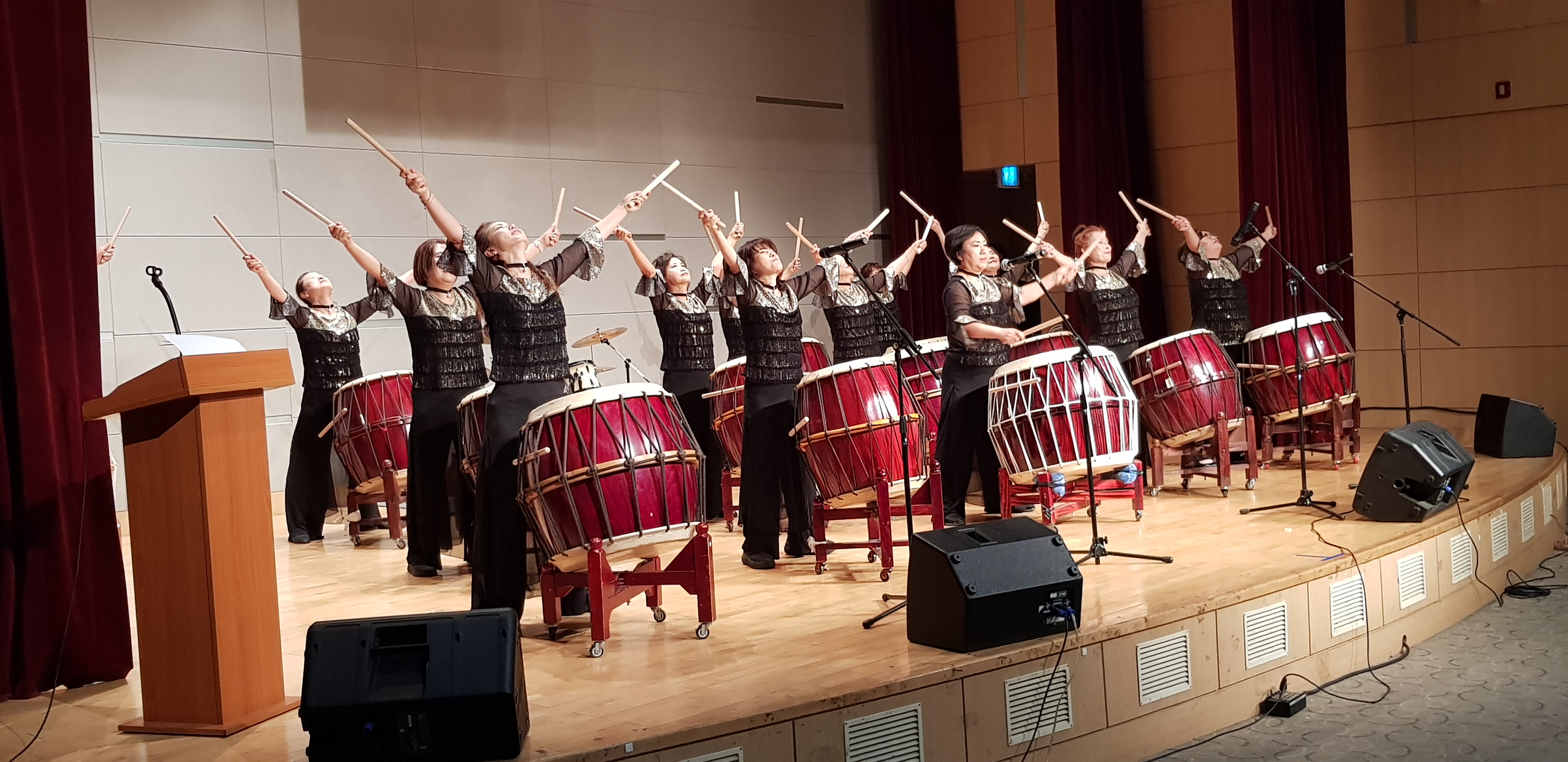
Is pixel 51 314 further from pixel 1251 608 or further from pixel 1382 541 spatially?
pixel 1382 541

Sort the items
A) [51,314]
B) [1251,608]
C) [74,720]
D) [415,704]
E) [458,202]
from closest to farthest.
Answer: [415,704], [74,720], [51,314], [1251,608], [458,202]

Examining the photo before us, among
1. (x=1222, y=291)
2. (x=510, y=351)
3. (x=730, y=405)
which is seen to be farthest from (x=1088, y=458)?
(x=1222, y=291)

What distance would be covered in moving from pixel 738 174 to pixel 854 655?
6.23m

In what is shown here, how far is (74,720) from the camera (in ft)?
10.7

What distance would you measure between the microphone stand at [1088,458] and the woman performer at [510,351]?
1557mm

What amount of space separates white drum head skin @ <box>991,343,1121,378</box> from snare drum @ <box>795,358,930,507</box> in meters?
0.59

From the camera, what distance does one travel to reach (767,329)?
4.86 meters

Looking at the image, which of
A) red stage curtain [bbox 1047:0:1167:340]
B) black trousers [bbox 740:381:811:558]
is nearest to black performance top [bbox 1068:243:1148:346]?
black trousers [bbox 740:381:811:558]

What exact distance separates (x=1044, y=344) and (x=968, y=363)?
1.16 meters

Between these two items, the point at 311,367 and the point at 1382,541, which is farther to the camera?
the point at 311,367

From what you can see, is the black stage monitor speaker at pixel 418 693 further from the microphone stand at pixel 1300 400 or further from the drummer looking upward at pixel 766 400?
the microphone stand at pixel 1300 400

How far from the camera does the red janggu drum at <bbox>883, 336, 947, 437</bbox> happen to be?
5527 mm

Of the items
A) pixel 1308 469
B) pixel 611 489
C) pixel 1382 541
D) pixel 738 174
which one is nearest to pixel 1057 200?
pixel 738 174

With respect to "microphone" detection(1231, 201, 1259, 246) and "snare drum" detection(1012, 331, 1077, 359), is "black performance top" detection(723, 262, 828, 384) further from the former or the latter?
"microphone" detection(1231, 201, 1259, 246)
